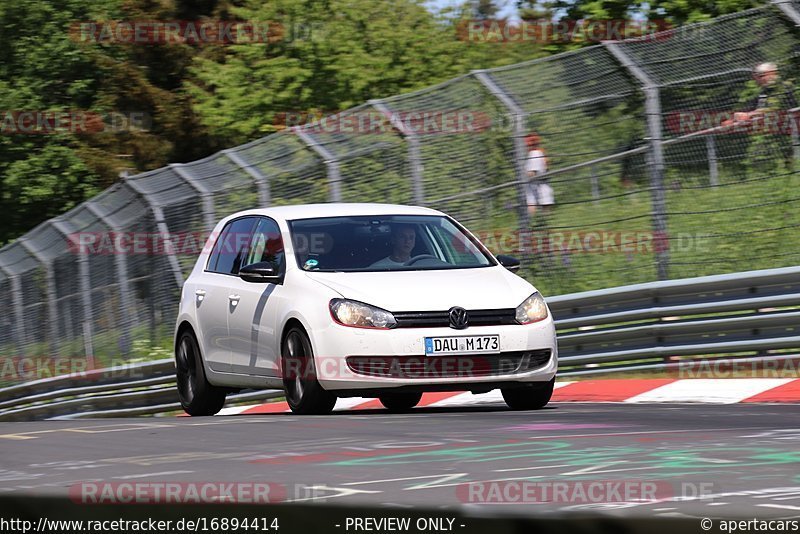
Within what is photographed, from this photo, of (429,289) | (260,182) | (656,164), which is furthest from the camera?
(260,182)

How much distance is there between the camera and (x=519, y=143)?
13461 mm

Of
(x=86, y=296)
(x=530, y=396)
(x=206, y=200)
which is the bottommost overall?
(x=86, y=296)

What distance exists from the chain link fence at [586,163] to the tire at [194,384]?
327cm

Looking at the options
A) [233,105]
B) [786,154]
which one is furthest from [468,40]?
[786,154]

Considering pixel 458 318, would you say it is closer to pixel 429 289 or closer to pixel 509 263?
pixel 429 289

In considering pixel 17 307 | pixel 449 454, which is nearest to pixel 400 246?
pixel 449 454

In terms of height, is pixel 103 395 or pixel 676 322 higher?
pixel 676 322

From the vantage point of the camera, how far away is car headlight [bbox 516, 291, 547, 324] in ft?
32.6

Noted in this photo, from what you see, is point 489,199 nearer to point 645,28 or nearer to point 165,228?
point 165,228

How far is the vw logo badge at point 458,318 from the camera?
31.7 ft

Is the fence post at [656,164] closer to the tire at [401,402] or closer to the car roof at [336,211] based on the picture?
the car roof at [336,211]

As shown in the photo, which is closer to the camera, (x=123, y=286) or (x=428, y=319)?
(x=428, y=319)

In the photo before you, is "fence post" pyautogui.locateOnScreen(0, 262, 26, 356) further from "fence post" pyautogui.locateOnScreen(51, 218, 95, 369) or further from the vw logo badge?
the vw logo badge

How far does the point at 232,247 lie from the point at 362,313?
2272 millimetres
